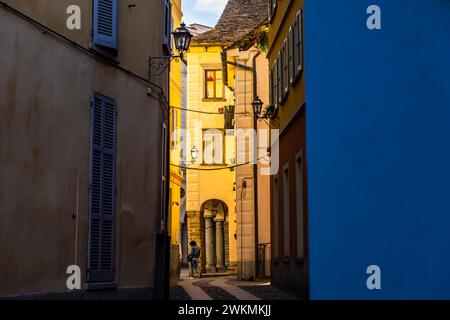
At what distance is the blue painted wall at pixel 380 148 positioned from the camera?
17.1 metres

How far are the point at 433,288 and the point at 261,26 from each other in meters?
17.9

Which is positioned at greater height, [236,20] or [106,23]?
[236,20]

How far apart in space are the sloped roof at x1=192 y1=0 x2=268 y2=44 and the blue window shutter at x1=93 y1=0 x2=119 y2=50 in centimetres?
2633

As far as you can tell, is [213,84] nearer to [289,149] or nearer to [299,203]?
[289,149]

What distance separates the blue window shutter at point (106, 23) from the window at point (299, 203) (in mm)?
5000

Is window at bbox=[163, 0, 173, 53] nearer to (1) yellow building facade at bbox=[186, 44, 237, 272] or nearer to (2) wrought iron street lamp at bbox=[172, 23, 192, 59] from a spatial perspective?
(2) wrought iron street lamp at bbox=[172, 23, 192, 59]

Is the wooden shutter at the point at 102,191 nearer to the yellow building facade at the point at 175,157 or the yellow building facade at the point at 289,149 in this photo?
the yellow building facade at the point at 289,149

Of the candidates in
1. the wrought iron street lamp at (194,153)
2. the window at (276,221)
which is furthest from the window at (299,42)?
the wrought iron street lamp at (194,153)

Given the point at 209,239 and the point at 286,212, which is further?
the point at 209,239

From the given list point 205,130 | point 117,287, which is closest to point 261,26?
point 205,130

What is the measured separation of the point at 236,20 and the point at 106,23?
28307mm

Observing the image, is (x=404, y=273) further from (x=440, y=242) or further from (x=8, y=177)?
(x=8, y=177)

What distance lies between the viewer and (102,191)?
1546cm

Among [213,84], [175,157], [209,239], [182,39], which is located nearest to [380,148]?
[182,39]
